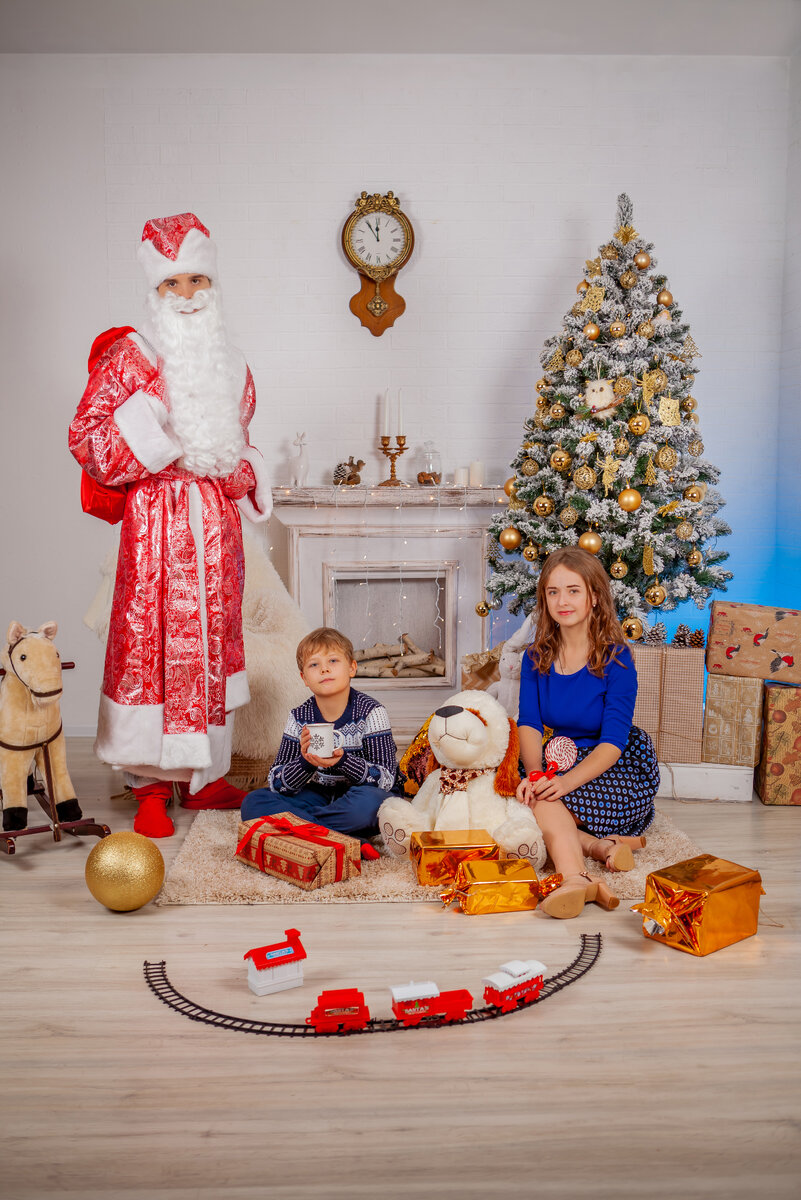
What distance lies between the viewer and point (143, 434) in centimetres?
320

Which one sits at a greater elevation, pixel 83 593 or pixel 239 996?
pixel 83 593

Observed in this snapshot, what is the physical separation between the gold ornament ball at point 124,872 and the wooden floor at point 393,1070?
8 cm

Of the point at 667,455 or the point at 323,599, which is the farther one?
the point at 323,599

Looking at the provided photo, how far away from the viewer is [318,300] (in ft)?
15.9

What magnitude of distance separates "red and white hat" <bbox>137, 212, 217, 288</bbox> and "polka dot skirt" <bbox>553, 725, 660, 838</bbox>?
2.07m

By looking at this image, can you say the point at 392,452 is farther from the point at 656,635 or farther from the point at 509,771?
the point at 509,771

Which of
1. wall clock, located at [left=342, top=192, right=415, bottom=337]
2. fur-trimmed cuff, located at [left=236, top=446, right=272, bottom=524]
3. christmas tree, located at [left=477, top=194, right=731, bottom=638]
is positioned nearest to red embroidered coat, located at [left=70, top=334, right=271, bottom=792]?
fur-trimmed cuff, located at [left=236, top=446, right=272, bottom=524]

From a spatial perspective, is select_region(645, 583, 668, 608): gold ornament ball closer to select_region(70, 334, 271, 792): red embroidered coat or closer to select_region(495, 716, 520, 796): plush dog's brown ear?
select_region(495, 716, 520, 796): plush dog's brown ear

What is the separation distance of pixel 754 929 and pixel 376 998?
103 centimetres

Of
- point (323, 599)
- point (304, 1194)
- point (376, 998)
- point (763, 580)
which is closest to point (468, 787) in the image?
point (376, 998)

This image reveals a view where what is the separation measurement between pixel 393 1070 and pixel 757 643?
2.37 m

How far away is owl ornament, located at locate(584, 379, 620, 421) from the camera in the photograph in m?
3.84

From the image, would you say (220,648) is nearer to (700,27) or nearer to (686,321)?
(686,321)

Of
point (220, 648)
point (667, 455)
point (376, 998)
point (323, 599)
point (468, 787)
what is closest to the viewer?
point (376, 998)
